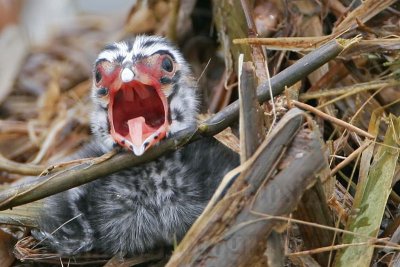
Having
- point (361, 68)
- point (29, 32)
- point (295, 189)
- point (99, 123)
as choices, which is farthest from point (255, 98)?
point (29, 32)

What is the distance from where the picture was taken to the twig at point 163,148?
194cm

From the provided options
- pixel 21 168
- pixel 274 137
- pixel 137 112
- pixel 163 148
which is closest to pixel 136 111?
pixel 137 112

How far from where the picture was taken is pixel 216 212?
5.61ft

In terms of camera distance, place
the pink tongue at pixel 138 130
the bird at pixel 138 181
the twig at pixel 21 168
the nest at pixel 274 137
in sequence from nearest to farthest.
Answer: the nest at pixel 274 137 < the pink tongue at pixel 138 130 < the bird at pixel 138 181 < the twig at pixel 21 168

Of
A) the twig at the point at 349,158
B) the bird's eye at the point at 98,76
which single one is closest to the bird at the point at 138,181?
the bird's eye at the point at 98,76

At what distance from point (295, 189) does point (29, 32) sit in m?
2.95

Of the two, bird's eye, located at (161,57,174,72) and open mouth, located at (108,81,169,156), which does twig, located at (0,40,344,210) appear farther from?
bird's eye, located at (161,57,174,72)

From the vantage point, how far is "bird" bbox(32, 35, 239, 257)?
2057 millimetres

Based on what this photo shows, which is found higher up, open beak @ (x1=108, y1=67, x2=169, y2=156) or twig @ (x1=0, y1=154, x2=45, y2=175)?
open beak @ (x1=108, y1=67, x2=169, y2=156)

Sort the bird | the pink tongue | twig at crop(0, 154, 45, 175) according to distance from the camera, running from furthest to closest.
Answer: twig at crop(0, 154, 45, 175) < the bird < the pink tongue

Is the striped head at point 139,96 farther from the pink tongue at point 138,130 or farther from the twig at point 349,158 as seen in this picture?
the twig at point 349,158

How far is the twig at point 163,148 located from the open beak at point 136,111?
38 mm

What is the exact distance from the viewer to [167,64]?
211 cm

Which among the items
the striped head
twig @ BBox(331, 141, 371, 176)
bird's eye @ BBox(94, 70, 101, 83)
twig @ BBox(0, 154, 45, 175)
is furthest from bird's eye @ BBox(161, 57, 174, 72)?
twig @ BBox(0, 154, 45, 175)
